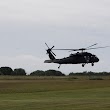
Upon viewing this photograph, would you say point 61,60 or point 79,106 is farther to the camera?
point 61,60

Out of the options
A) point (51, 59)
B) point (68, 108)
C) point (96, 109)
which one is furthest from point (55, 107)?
point (51, 59)

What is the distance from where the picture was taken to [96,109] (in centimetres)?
3928

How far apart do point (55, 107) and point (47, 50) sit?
243ft

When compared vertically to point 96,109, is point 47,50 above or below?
above

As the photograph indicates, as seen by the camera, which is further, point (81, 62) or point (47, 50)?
point (47, 50)

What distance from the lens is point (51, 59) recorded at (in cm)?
11056

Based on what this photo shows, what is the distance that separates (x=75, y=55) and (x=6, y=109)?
65907 mm

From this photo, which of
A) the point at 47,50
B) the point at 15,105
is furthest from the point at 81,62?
the point at 15,105

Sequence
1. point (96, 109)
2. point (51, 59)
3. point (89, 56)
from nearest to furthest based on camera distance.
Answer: point (96, 109), point (89, 56), point (51, 59)

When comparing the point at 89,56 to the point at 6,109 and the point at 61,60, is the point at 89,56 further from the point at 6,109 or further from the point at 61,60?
the point at 6,109

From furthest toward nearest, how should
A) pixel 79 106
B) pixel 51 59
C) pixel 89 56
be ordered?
1. pixel 51 59
2. pixel 89 56
3. pixel 79 106

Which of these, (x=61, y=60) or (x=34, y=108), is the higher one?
(x=61, y=60)

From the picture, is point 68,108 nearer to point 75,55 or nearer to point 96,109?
point 96,109

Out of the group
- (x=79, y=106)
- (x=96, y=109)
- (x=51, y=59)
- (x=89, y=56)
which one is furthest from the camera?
(x=51, y=59)
